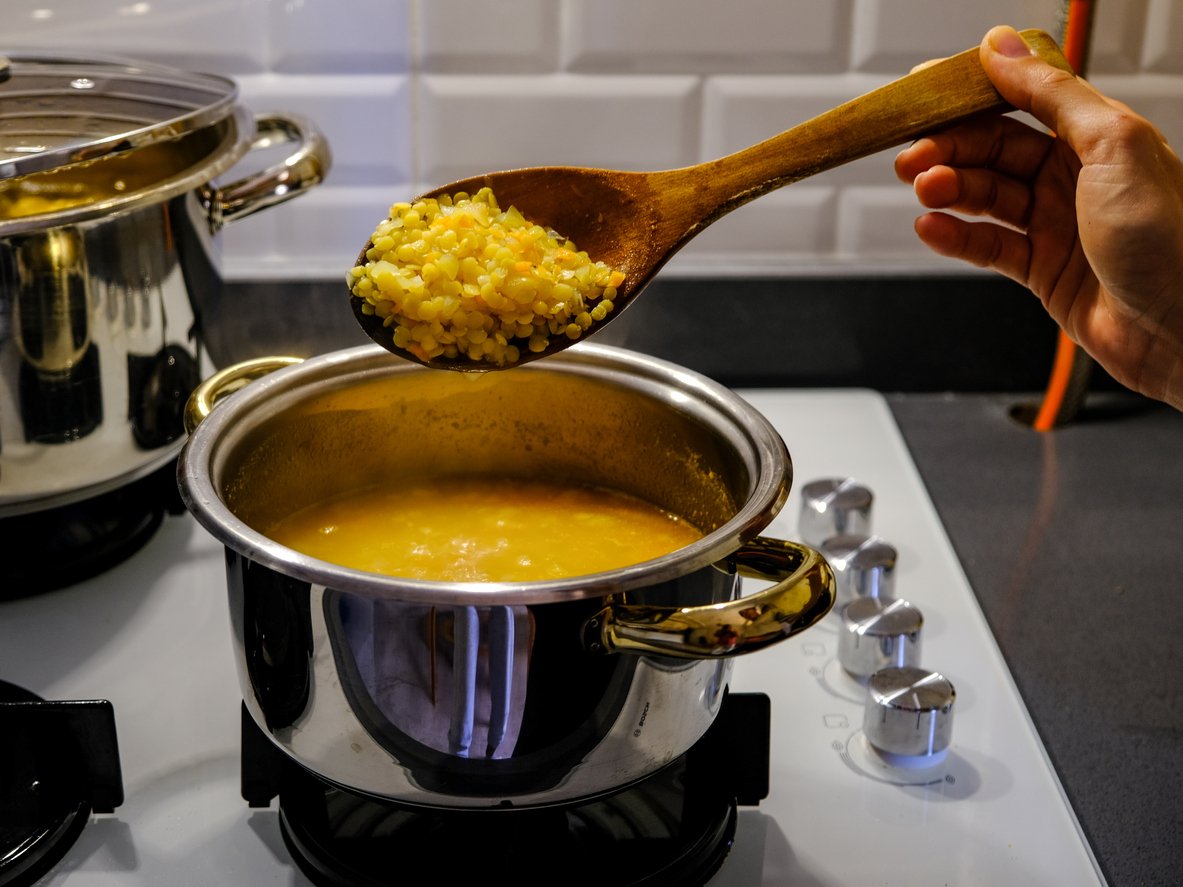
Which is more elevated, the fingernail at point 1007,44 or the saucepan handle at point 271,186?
the fingernail at point 1007,44

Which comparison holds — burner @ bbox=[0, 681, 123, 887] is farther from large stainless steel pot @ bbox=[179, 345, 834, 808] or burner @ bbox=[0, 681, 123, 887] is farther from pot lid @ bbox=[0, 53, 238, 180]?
pot lid @ bbox=[0, 53, 238, 180]

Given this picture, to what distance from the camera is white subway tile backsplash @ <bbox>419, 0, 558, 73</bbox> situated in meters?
1.17

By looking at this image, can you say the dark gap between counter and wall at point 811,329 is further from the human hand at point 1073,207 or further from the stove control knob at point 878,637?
the stove control knob at point 878,637

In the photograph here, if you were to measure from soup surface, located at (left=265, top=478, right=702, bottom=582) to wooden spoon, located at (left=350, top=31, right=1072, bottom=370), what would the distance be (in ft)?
0.42

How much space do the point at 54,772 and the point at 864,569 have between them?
53 cm

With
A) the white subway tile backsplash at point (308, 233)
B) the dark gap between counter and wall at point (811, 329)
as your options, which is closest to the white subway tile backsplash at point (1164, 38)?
the dark gap between counter and wall at point (811, 329)

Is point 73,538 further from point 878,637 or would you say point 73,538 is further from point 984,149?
point 984,149

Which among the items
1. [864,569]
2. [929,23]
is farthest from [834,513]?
[929,23]

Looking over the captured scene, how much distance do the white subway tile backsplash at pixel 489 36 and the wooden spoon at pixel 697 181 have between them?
435mm

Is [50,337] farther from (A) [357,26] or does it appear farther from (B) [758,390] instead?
(B) [758,390]

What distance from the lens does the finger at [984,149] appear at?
93cm

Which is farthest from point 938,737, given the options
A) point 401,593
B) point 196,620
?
point 196,620

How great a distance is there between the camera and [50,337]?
819 millimetres

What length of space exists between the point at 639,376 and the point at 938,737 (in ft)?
0.94
